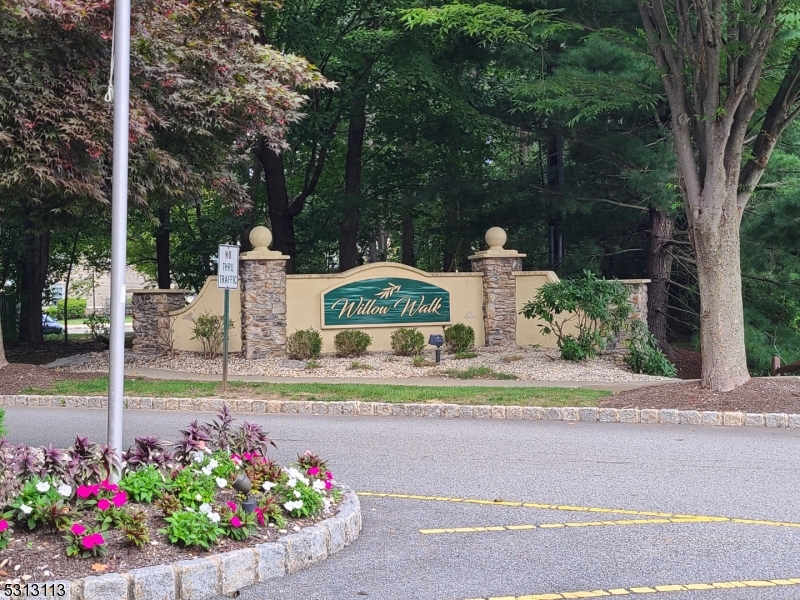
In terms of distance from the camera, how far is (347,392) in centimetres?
1334

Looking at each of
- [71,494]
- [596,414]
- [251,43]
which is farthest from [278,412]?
[71,494]

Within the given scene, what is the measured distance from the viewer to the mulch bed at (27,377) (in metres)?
14.2

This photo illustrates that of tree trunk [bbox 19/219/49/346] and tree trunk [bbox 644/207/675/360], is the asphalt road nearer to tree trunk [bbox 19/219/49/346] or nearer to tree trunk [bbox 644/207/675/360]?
tree trunk [bbox 644/207/675/360]

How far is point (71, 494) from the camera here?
5.30m

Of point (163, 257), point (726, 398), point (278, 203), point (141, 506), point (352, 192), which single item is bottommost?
point (141, 506)

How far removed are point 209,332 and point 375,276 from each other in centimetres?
391

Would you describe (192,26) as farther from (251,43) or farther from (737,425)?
(737,425)

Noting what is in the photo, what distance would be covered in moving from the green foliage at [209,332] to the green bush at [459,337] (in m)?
5.06

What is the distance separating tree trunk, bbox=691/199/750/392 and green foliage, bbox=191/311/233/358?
10807mm

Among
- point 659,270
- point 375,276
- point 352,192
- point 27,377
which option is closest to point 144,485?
point 27,377

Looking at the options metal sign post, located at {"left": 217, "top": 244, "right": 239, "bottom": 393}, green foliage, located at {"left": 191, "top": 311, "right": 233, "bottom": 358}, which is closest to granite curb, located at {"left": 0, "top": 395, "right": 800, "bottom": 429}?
metal sign post, located at {"left": 217, "top": 244, "right": 239, "bottom": 393}

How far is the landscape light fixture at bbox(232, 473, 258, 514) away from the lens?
5.51 metres

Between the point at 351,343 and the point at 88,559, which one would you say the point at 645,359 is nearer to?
the point at 351,343

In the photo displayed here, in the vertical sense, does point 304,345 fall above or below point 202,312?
below
